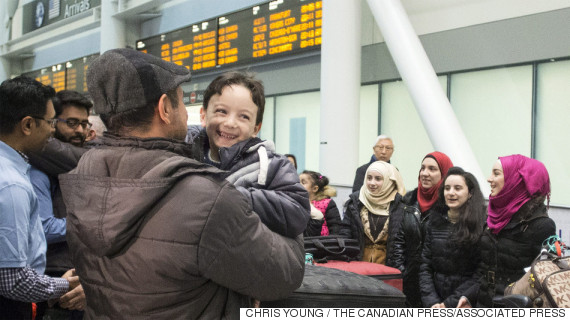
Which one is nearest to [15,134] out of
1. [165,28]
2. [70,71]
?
[165,28]

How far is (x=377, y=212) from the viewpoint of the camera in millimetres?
4875

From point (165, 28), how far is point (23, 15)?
5.58 metres

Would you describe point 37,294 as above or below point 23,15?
below

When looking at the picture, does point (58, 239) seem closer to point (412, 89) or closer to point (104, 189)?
point (104, 189)

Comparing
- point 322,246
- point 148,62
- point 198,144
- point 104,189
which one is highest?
point 148,62

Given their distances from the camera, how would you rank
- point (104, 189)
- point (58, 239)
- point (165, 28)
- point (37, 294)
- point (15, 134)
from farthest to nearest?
point (165, 28)
point (58, 239)
point (15, 134)
point (37, 294)
point (104, 189)

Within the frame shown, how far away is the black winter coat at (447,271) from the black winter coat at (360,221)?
1.33 feet

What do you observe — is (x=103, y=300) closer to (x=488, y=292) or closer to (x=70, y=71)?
(x=488, y=292)

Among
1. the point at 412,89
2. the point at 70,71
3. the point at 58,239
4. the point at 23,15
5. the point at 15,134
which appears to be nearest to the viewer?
the point at 15,134

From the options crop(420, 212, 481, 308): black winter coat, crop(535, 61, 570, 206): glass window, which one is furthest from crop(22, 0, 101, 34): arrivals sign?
crop(420, 212, 481, 308): black winter coat

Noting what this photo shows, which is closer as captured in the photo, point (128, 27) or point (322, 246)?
point (322, 246)

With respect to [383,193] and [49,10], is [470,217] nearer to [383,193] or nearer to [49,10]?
[383,193]

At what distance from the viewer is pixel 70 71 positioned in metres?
15.4

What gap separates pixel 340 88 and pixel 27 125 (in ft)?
23.2
